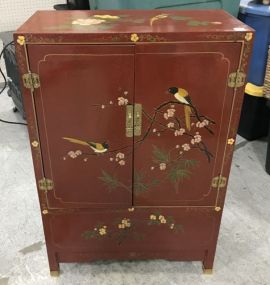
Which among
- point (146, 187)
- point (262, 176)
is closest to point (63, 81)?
point (146, 187)

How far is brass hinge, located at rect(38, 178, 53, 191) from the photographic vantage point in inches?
44.4

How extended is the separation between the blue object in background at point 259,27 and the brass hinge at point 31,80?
4.20 feet

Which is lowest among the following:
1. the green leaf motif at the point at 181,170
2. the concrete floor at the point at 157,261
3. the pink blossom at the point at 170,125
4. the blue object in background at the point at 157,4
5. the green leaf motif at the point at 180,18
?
the concrete floor at the point at 157,261

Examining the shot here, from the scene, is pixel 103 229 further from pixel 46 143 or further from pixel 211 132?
pixel 211 132

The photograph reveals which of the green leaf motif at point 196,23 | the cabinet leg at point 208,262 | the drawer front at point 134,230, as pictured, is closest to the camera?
the green leaf motif at point 196,23

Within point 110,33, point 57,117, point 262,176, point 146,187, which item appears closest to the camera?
point 110,33

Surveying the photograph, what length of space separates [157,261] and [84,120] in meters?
0.70

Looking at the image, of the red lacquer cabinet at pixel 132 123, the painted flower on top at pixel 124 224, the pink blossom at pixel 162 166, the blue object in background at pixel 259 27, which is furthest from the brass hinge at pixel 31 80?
the blue object in background at pixel 259 27

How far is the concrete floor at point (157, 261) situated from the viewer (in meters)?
1.34

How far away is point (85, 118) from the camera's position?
1.03 meters

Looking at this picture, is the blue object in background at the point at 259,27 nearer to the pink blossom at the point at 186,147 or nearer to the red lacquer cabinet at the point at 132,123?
the red lacquer cabinet at the point at 132,123

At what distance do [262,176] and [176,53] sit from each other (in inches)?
46.3

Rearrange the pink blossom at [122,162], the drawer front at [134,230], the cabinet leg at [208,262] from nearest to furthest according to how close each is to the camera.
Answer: the pink blossom at [122,162] < the drawer front at [134,230] < the cabinet leg at [208,262]

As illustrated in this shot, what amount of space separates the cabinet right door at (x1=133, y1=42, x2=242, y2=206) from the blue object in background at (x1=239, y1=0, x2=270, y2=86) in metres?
0.96
